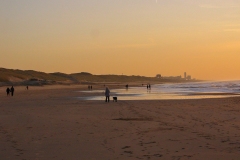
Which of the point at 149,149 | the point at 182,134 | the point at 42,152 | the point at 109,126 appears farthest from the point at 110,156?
the point at 109,126

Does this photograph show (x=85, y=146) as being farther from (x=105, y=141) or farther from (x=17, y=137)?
(x=17, y=137)

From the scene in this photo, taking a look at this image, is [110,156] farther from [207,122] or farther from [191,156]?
[207,122]

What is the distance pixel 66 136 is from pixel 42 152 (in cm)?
237

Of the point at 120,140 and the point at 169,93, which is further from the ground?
the point at 120,140

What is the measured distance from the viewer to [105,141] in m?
10.1

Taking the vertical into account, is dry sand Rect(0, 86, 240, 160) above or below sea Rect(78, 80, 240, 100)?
above

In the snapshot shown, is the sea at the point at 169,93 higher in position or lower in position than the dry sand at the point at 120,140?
lower

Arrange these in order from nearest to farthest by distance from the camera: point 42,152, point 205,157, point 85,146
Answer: point 205,157 < point 42,152 < point 85,146

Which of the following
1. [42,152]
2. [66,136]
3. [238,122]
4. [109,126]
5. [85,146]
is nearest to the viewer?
[42,152]

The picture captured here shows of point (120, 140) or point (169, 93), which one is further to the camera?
point (169, 93)

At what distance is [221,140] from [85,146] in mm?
4308

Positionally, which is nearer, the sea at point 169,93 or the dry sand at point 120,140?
the dry sand at point 120,140

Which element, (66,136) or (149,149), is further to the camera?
(66,136)

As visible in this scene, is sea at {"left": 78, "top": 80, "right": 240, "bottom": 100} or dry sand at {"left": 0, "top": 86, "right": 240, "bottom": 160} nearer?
dry sand at {"left": 0, "top": 86, "right": 240, "bottom": 160}
